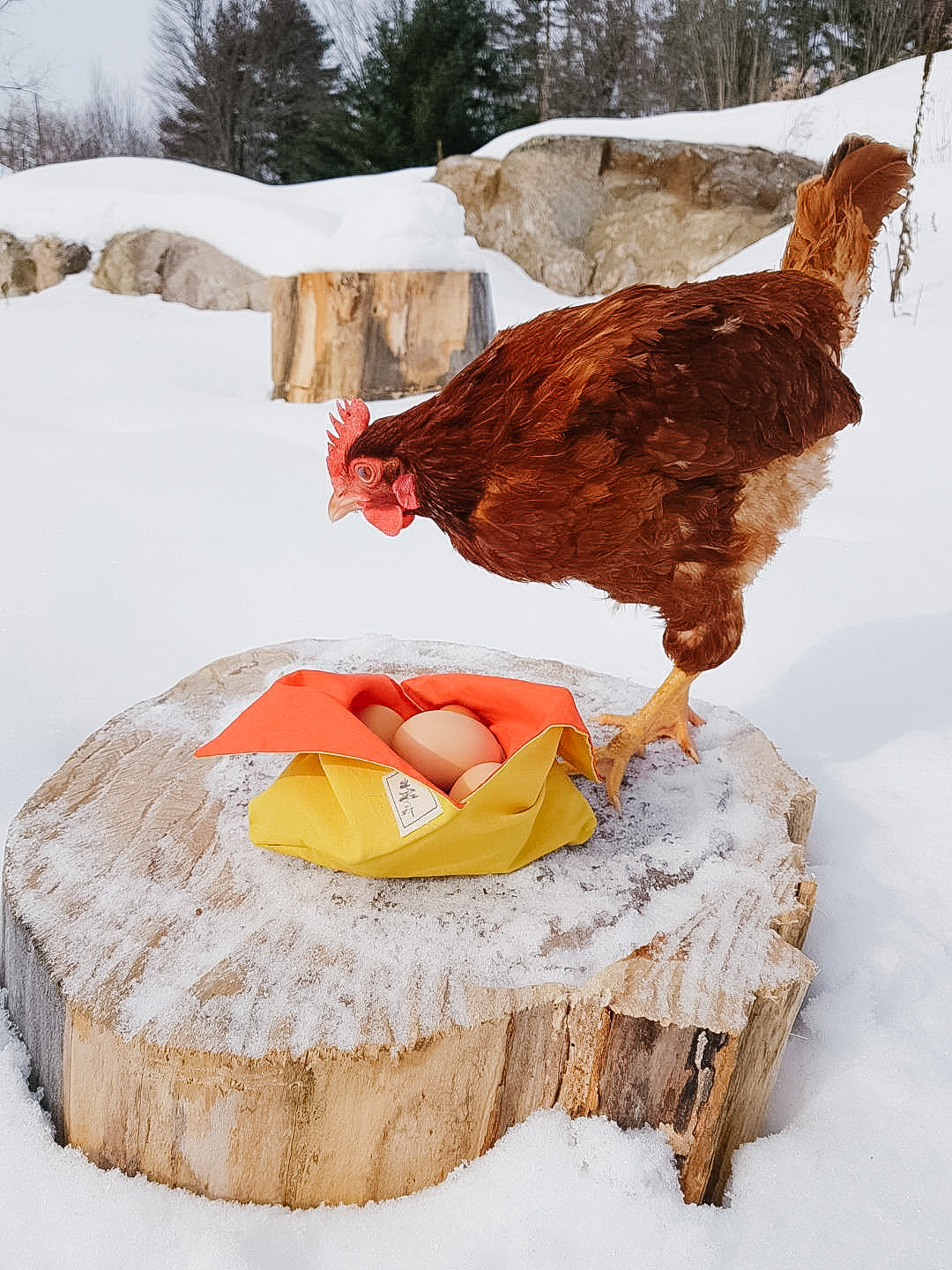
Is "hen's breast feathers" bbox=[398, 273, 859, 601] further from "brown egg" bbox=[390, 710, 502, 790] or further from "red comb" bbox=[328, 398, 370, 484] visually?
"brown egg" bbox=[390, 710, 502, 790]

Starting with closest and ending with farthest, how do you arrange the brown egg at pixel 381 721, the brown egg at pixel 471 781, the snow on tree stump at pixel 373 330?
the brown egg at pixel 471 781 < the brown egg at pixel 381 721 < the snow on tree stump at pixel 373 330

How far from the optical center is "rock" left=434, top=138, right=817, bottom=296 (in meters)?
7.32

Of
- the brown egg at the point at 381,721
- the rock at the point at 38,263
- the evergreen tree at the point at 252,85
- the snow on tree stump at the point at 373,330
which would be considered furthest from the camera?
the evergreen tree at the point at 252,85

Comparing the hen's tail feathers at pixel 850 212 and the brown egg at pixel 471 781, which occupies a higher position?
the hen's tail feathers at pixel 850 212

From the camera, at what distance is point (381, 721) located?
4.48 feet

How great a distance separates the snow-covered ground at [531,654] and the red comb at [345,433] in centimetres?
90

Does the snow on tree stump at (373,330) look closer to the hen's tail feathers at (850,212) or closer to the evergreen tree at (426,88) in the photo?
the hen's tail feathers at (850,212)

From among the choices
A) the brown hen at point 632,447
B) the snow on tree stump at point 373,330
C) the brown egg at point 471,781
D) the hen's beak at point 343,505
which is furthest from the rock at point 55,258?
the brown egg at point 471,781

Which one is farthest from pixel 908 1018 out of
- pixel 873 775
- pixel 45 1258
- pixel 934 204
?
pixel 934 204

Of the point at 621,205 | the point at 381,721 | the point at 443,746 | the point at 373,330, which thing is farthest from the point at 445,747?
the point at 621,205

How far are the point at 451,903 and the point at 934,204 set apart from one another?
617 centimetres

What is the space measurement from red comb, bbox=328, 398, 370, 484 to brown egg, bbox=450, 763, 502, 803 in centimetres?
49

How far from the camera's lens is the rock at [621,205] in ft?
24.0

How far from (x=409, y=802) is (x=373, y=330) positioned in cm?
350
